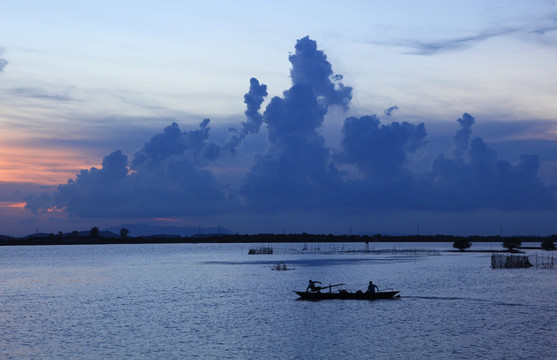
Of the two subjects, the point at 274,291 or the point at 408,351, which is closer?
the point at 408,351

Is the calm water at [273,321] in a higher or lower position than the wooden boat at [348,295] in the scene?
lower

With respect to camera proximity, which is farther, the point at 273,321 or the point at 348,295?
the point at 348,295

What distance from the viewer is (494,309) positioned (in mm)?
61000

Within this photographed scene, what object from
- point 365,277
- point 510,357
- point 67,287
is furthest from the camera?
point 365,277

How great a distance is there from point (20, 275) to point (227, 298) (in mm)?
63780

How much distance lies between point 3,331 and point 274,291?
37800 mm

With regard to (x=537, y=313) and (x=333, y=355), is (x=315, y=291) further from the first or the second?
(x=333, y=355)

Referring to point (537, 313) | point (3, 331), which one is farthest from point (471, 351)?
point (3, 331)

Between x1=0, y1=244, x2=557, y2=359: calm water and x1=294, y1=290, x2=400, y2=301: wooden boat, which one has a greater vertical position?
x1=294, y1=290, x2=400, y2=301: wooden boat

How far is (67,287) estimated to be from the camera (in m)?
91.6

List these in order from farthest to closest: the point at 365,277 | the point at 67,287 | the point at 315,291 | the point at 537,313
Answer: the point at 365,277, the point at 67,287, the point at 315,291, the point at 537,313

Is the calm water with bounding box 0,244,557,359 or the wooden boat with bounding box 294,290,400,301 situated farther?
the wooden boat with bounding box 294,290,400,301

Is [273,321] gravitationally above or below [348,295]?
below

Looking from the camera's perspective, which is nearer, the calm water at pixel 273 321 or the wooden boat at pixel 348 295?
the calm water at pixel 273 321
